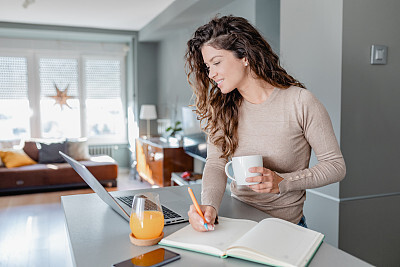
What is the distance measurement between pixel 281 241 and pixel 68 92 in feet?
20.7

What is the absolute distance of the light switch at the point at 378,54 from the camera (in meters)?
1.95

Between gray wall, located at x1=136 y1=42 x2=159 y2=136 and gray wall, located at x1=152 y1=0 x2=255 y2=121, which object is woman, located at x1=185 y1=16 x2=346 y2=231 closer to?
gray wall, located at x1=152 y1=0 x2=255 y2=121

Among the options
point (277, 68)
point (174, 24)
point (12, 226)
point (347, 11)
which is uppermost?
point (174, 24)

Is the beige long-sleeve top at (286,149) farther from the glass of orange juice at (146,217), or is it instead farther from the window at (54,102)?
the window at (54,102)

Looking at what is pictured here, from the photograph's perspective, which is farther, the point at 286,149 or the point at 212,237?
the point at 286,149

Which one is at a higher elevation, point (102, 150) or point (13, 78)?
point (13, 78)

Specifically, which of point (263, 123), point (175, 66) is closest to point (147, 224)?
point (263, 123)

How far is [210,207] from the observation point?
1.14 meters

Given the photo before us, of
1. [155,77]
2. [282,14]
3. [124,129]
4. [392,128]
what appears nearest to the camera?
[392,128]

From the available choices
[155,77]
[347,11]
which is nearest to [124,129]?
[155,77]

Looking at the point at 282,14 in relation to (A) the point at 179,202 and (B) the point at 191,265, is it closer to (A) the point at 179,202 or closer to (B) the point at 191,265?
(A) the point at 179,202

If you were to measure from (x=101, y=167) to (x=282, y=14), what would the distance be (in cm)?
407

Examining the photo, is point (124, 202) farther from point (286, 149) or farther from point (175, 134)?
point (175, 134)

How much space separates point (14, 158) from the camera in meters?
5.55
